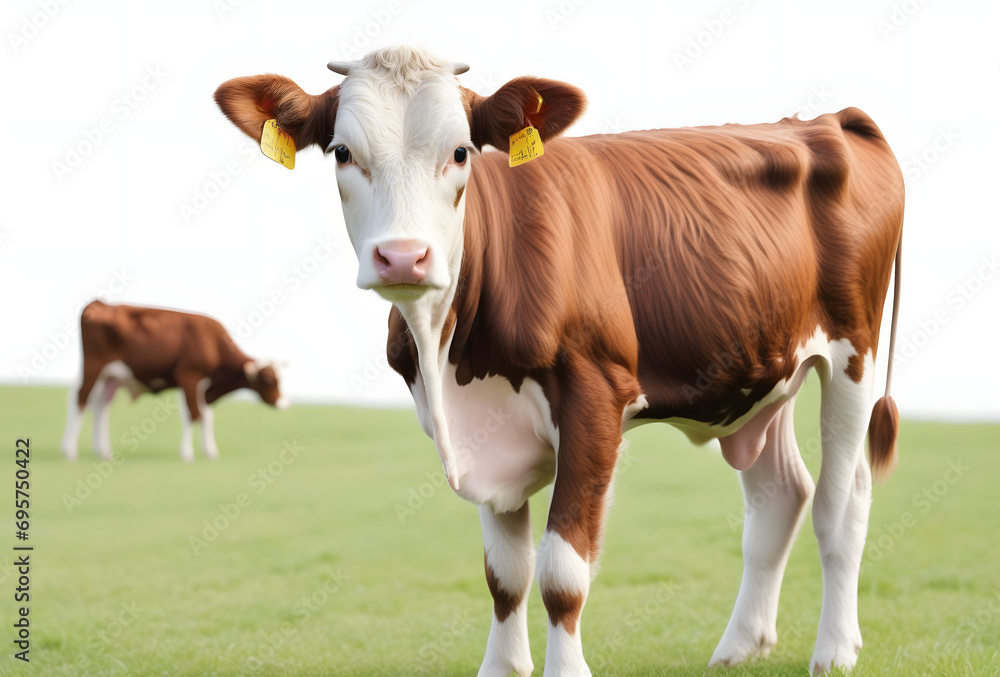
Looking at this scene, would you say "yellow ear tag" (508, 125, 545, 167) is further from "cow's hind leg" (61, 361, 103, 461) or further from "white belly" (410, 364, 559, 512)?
"cow's hind leg" (61, 361, 103, 461)

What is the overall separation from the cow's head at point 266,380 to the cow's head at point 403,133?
10100mm

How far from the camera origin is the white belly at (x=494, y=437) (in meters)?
3.68

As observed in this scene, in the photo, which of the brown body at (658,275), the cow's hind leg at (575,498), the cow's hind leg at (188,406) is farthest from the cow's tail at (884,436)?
the cow's hind leg at (188,406)

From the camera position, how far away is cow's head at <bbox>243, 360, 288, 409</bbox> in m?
13.2

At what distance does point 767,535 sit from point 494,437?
6.61 ft

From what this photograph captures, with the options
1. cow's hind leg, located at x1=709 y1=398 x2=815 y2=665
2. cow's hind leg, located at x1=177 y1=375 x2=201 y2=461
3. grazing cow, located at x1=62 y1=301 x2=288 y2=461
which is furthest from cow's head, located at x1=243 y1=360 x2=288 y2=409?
cow's hind leg, located at x1=709 y1=398 x2=815 y2=665

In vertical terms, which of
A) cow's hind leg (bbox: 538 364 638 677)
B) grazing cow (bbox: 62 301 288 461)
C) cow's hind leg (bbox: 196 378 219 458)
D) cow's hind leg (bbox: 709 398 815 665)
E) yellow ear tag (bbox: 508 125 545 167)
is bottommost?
cow's hind leg (bbox: 196 378 219 458)

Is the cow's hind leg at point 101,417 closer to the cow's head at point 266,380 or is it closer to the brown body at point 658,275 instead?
the cow's head at point 266,380

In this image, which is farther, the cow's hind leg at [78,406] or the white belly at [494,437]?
the cow's hind leg at [78,406]

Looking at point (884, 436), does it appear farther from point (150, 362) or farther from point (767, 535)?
point (150, 362)

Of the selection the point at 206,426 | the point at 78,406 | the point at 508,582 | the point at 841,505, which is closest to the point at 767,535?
the point at 841,505

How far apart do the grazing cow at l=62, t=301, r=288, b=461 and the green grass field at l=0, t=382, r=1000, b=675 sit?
23.2 inches

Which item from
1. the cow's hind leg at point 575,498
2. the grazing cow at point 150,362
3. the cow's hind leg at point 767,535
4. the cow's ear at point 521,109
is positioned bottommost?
the grazing cow at point 150,362

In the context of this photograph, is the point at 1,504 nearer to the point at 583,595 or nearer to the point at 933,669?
the point at 583,595
